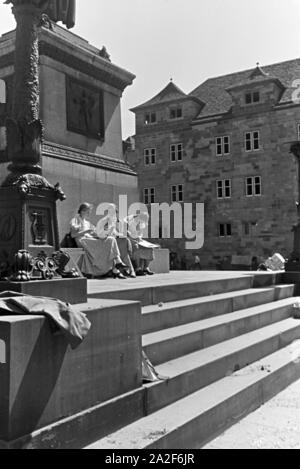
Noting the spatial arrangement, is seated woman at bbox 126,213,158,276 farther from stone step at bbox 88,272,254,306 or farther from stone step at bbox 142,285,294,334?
stone step at bbox 142,285,294,334

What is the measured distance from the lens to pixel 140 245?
10906 mm

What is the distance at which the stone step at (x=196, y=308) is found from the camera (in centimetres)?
589

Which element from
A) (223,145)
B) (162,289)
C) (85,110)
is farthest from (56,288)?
(223,145)

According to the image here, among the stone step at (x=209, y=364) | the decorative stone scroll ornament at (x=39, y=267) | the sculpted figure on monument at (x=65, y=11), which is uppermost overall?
the sculpted figure on monument at (x=65, y=11)

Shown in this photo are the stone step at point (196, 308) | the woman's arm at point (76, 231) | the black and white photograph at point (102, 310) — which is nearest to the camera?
the black and white photograph at point (102, 310)

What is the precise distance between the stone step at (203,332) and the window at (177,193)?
30.3 metres

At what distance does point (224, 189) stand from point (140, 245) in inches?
1069

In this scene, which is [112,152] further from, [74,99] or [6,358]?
[6,358]

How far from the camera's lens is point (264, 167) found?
35.2 metres

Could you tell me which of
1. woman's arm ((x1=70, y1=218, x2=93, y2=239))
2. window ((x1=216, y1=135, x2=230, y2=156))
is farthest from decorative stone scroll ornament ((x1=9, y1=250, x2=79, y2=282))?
window ((x1=216, y1=135, x2=230, y2=156))

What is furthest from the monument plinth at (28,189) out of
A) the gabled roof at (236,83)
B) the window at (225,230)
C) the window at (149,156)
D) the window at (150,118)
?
the window at (150,118)

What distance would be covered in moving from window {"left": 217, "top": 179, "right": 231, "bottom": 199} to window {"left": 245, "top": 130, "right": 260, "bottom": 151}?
290 cm

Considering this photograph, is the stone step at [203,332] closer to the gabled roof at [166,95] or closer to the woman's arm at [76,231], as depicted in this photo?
the woman's arm at [76,231]

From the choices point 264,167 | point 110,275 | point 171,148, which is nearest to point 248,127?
point 264,167
